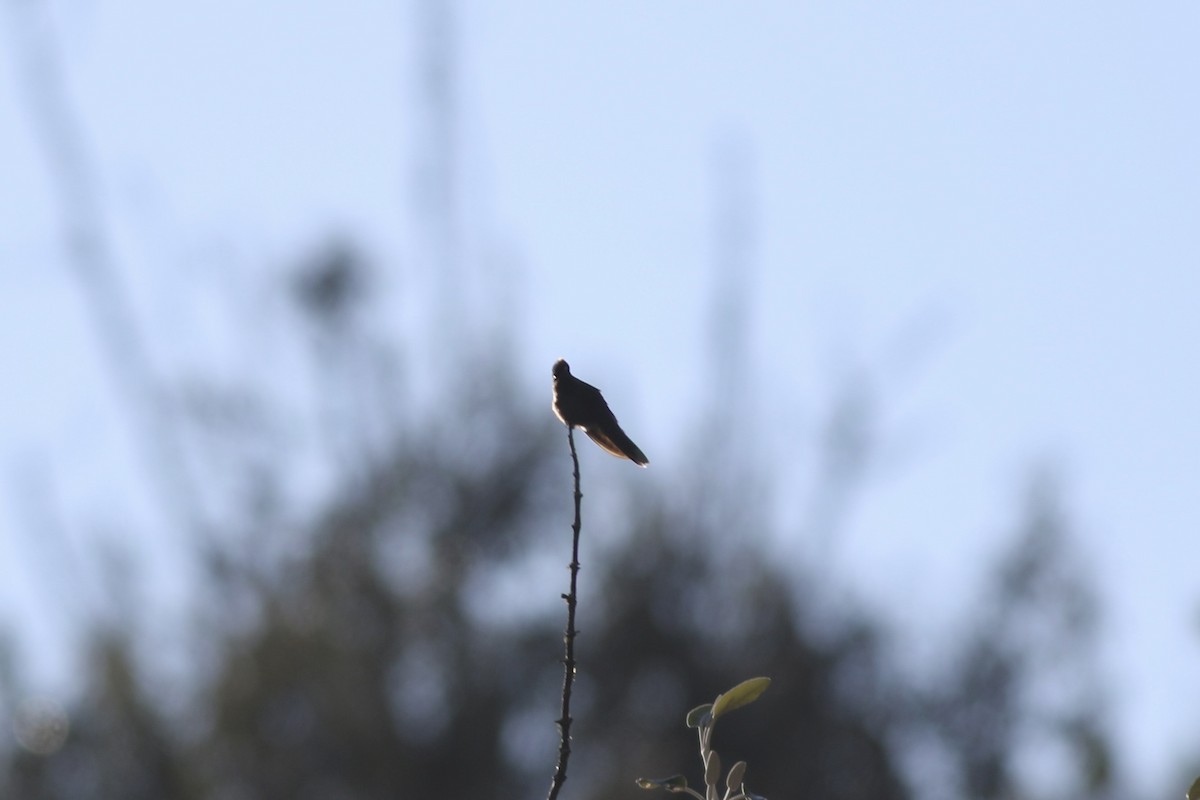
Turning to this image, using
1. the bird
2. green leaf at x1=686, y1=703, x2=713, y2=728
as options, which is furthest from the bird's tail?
green leaf at x1=686, y1=703, x2=713, y2=728

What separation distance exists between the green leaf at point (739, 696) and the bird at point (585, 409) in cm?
138

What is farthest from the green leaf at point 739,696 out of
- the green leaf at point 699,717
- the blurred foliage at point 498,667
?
the blurred foliage at point 498,667

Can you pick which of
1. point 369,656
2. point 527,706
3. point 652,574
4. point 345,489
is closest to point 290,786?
point 369,656

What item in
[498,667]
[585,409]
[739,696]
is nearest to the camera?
[739,696]

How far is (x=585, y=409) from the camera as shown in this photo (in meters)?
4.15

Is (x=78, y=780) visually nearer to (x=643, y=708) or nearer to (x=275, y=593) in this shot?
(x=275, y=593)

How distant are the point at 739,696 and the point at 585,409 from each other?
152 cm

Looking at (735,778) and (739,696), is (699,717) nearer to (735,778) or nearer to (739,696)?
(739,696)

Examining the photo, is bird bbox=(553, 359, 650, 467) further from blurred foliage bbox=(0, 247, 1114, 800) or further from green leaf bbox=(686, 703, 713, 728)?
blurred foliage bbox=(0, 247, 1114, 800)

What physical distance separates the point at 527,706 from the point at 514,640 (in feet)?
2.71

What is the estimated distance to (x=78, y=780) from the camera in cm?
1620

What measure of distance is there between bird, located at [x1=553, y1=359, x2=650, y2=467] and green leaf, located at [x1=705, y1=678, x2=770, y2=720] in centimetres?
138

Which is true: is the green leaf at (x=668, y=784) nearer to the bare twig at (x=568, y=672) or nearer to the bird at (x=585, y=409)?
the bare twig at (x=568, y=672)

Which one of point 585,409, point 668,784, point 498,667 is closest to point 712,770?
point 668,784
